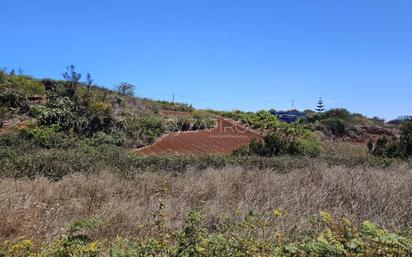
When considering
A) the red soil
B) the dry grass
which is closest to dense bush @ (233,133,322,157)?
the red soil

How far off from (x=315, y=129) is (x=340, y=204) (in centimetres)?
2425

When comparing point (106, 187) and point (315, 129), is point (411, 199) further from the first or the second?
point (315, 129)

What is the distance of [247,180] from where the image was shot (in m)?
8.31

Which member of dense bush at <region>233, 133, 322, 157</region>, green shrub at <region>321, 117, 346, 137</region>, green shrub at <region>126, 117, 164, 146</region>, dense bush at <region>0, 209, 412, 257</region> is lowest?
dense bush at <region>0, 209, 412, 257</region>

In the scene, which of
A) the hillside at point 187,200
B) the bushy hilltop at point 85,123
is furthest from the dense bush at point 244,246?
the bushy hilltop at point 85,123

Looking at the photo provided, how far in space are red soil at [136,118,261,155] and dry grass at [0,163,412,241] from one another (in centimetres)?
676

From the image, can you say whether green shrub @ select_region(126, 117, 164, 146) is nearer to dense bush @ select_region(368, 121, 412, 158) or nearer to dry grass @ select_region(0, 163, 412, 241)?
dry grass @ select_region(0, 163, 412, 241)

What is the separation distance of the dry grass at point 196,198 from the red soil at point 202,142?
6759 mm

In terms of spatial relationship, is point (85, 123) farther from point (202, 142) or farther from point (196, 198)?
point (196, 198)

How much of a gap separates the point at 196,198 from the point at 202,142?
11785 millimetres

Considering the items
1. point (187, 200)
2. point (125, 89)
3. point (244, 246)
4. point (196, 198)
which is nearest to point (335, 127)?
point (125, 89)

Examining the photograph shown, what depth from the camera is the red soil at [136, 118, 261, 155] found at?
53.5ft

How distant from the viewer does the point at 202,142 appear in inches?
741

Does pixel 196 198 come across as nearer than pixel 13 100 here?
Yes
